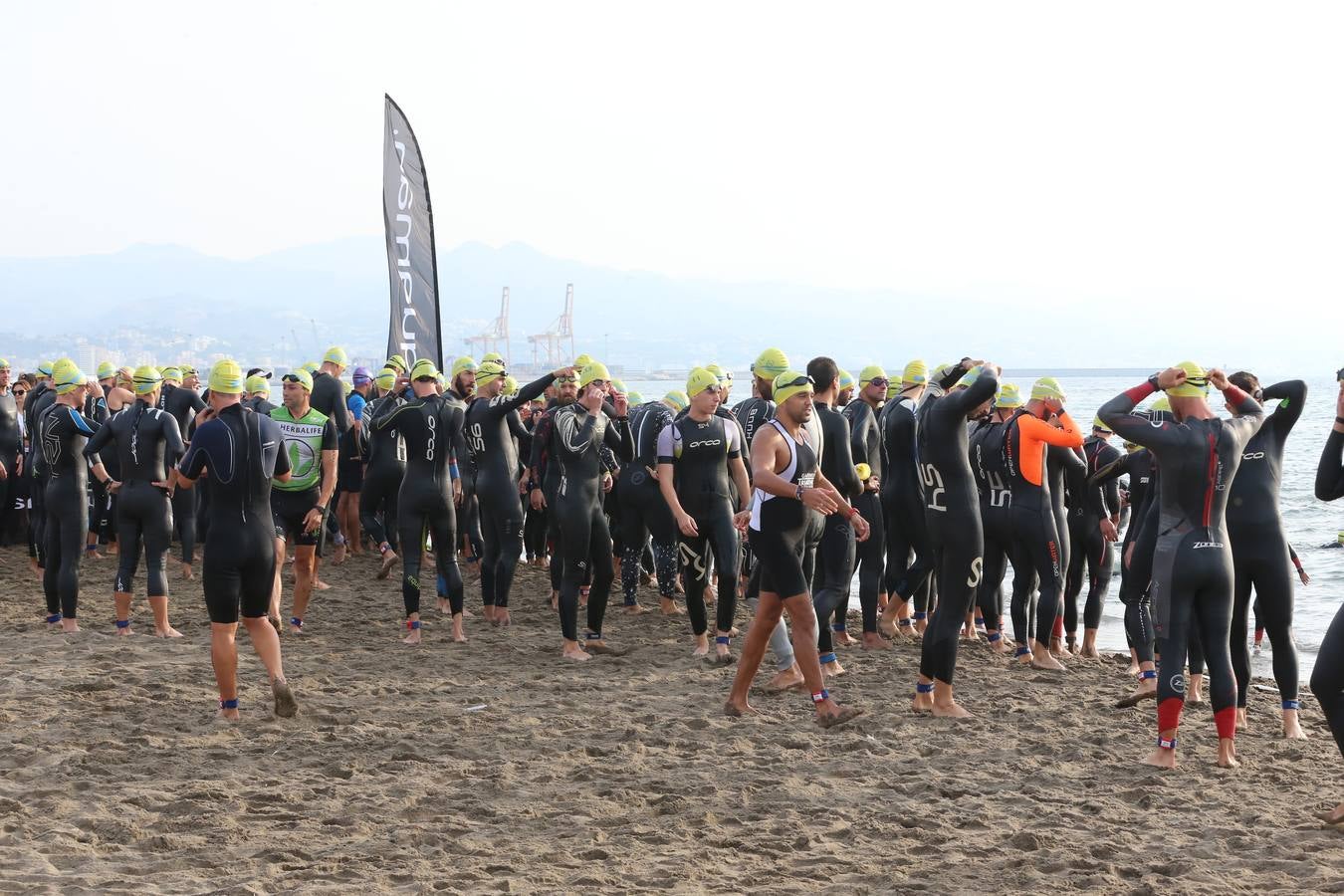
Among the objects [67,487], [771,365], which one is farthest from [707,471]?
[67,487]

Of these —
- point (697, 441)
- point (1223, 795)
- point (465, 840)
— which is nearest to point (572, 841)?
point (465, 840)

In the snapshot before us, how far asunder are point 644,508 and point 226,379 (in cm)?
432

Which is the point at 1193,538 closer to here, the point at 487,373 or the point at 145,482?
the point at 487,373

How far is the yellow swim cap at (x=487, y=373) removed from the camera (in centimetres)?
992

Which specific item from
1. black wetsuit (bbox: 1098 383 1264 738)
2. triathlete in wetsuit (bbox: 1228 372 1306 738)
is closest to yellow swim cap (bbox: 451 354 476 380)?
black wetsuit (bbox: 1098 383 1264 738)

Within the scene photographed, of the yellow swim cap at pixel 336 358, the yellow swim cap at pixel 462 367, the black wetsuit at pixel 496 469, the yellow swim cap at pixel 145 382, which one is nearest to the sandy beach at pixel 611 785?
the black wetsuit at pixel 496 469

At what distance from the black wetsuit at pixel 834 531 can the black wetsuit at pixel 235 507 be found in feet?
→ 10.8

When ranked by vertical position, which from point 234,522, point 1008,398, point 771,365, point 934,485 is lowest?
point 234,522

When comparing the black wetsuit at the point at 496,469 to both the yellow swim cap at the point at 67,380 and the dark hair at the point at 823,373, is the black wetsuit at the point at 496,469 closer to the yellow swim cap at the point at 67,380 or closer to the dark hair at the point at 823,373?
the dark hair at the point at 823,373

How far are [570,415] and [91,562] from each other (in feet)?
23.7

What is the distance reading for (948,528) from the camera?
7.23 metres

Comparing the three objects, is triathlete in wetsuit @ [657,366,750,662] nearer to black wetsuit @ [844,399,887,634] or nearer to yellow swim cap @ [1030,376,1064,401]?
black wetsuit @ [844,399,887,634]

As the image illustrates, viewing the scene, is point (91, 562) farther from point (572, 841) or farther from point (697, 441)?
point (572, 841)

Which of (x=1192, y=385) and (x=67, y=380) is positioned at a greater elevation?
(x=1192, y=385)
